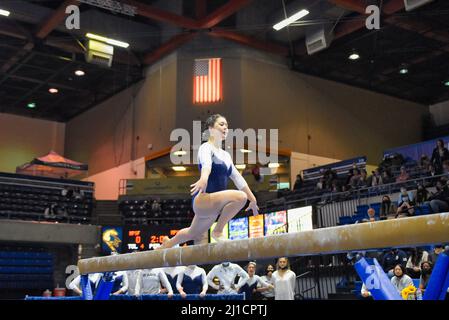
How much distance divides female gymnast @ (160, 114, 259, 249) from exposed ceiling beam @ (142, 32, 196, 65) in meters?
16.5

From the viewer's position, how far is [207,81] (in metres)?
22.9

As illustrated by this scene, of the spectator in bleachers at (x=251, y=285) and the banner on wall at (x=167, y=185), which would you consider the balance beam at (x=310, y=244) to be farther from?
the banner on wall at (x=167, y=185)

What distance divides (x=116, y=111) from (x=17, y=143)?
674 cm

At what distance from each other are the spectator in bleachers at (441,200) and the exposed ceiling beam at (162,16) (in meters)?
11.5

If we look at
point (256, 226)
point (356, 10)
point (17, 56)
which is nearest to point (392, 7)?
point (356, 10)

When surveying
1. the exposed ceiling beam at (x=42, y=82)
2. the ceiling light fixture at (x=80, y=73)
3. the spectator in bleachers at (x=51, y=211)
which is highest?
the ceiling light fixture at (x=80, y=73)

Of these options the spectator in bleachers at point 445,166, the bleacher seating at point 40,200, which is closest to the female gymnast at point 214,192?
the spectator in bleachers at point 445,166

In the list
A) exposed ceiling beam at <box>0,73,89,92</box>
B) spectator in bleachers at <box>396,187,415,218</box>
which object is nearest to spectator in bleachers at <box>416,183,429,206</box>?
spectator in bleachers at <box>396,187,415,218</box>

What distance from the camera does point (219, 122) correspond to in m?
5.41

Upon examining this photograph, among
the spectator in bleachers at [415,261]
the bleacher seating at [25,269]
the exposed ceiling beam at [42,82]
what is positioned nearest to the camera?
the spectator in bleachers at [415,261]

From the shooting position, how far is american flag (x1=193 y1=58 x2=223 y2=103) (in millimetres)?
22703

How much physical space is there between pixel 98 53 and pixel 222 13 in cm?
474

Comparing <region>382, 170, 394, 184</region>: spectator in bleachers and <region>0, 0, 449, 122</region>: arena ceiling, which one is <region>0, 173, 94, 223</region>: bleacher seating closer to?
<region>0, 0, 449, 122</region>: arena ceiling

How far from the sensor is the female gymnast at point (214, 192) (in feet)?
16.7
